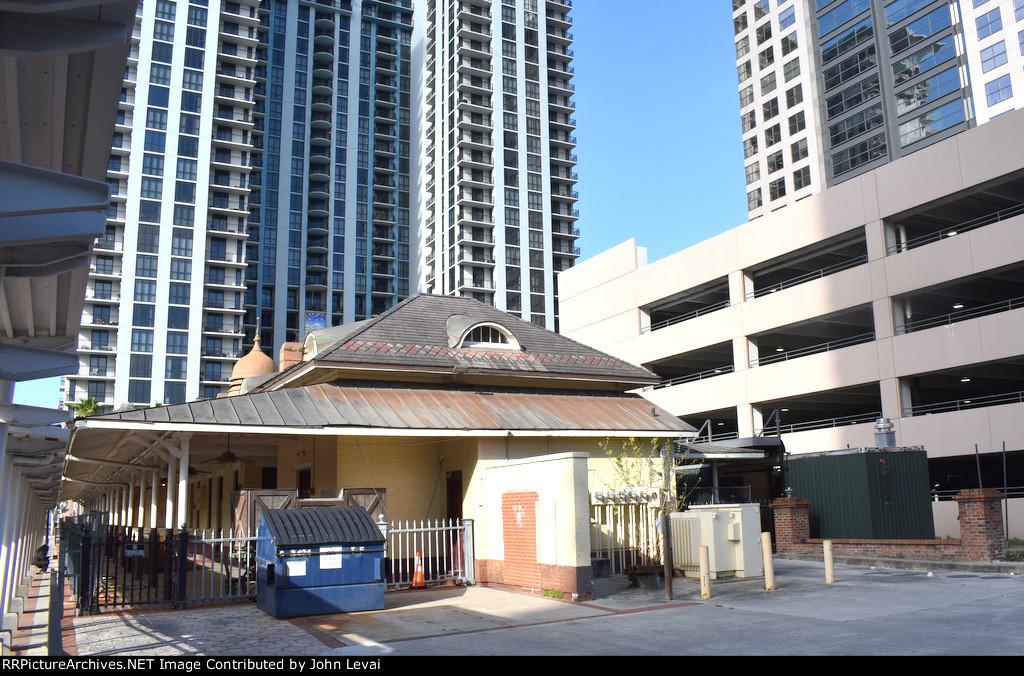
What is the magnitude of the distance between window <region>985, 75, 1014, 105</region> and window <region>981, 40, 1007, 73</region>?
3.68 feet

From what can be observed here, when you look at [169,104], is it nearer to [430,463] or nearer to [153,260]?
[153,260]

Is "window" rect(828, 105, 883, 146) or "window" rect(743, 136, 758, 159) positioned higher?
"window" rect(743, 136, 758, 159)

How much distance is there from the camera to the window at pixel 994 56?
55.4 m

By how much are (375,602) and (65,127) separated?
33.2 feet

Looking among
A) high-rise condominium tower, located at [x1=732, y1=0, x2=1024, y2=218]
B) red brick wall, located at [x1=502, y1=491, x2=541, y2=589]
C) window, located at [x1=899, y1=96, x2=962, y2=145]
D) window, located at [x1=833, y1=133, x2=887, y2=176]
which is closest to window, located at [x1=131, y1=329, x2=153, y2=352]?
high-rise condominium tower, located at [x1=732, y1=0, x2=1024, y2=218]

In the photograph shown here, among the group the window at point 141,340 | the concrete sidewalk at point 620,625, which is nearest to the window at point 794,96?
the concrete sidewalk at point 620,625

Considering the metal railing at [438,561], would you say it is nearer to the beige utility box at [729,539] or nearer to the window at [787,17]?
the beige utility box at [729,539]

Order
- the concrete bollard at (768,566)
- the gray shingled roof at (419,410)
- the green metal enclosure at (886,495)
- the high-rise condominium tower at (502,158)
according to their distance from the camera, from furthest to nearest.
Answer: the high-rise condominium tower at (502,158)
the green metal enclosure at (886,495)
the gray shingled roof at (419,410)
the concrete bollard at (768,566)

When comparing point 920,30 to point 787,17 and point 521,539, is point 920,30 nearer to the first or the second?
point 787,17

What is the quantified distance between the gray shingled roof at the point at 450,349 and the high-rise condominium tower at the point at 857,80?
4787 centimetres

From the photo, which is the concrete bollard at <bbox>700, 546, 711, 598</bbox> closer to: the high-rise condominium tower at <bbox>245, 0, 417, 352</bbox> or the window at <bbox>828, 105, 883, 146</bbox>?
the window at <bbox>828, 105, 883, 146</bbox>

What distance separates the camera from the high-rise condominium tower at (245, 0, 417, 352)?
3794 inches

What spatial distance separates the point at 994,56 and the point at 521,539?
188 feet

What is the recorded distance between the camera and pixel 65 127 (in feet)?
20.5
